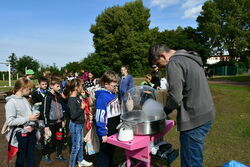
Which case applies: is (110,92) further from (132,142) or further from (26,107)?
(26,107)

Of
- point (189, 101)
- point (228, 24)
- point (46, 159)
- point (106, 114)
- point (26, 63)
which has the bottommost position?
point (46, 159)

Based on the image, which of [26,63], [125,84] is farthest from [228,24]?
[26,63]

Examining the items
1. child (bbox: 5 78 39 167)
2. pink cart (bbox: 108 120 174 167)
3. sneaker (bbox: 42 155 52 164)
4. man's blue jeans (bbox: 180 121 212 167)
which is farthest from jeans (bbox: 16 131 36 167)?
man's blue jeans (bbox: 180 121 212 167)

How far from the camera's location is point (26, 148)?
9.80 ft

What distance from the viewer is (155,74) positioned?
20.8 ft

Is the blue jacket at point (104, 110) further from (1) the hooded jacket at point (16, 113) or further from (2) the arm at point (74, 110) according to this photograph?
(1) the hooded jacket at point (16, 113)

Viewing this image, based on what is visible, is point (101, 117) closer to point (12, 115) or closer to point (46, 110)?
point (12, 115)

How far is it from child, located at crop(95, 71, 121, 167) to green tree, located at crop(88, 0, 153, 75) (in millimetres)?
30727

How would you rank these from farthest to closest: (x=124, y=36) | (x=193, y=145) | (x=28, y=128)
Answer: (x=124, y=36)
(x=28, y=128)
(x=193, y=145)

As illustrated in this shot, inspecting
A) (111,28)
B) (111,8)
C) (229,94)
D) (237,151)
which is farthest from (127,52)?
(237,151)

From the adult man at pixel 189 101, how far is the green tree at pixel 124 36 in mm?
31420

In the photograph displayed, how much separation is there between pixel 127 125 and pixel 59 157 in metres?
2.33

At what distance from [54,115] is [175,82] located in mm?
2554

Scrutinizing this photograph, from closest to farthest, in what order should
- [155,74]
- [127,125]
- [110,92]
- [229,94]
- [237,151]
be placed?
1. [127,125]
2. [110,92]
3. [237,151]
4. [155,74]
5. [229,94]
